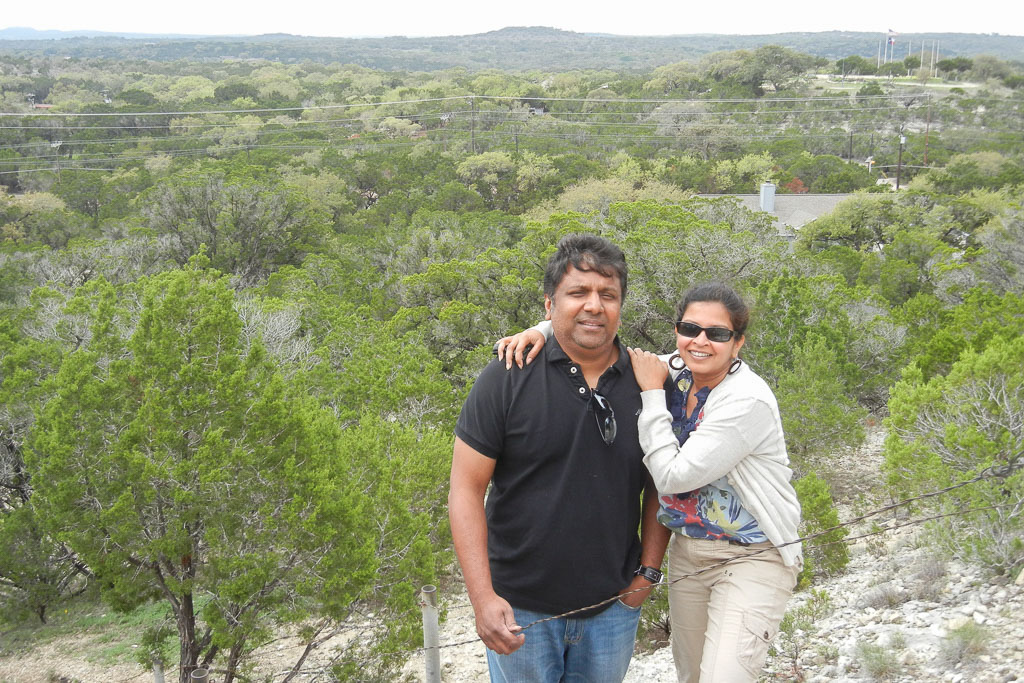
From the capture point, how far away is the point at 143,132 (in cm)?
6400

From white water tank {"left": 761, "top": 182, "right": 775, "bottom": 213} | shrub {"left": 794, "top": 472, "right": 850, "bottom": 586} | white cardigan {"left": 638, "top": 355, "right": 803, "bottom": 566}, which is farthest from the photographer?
white water tank {"left": 761, "top": 182, "right": 775, "bottom": 213}

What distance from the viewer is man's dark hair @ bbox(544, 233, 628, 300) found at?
260 cm

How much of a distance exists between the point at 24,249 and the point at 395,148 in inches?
1315

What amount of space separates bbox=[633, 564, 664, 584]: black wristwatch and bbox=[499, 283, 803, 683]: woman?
5 cm

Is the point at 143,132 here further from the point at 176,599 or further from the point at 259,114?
the point at 176,599

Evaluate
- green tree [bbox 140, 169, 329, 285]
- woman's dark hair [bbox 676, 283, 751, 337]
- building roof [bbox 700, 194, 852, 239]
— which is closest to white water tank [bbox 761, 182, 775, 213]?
building roof [bbox 700, 194, 852, 239]

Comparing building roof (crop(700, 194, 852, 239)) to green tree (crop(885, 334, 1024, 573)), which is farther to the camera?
building roof (crop(700, 194, 852, 239))

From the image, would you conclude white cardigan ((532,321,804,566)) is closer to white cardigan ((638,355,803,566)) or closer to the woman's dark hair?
white cardigan ((638,355,803,566))

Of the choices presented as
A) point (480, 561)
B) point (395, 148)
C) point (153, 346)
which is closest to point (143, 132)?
point (395, 148)

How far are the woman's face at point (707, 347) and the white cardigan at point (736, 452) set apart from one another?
0.21 feet

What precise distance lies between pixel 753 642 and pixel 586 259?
1.25 metres

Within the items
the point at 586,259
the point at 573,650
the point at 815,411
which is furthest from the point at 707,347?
the point at 815,411

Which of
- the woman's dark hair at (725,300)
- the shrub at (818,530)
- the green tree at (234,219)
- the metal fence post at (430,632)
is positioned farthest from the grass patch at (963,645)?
the green tree at (234,219)

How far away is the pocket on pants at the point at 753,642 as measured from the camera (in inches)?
98.4
